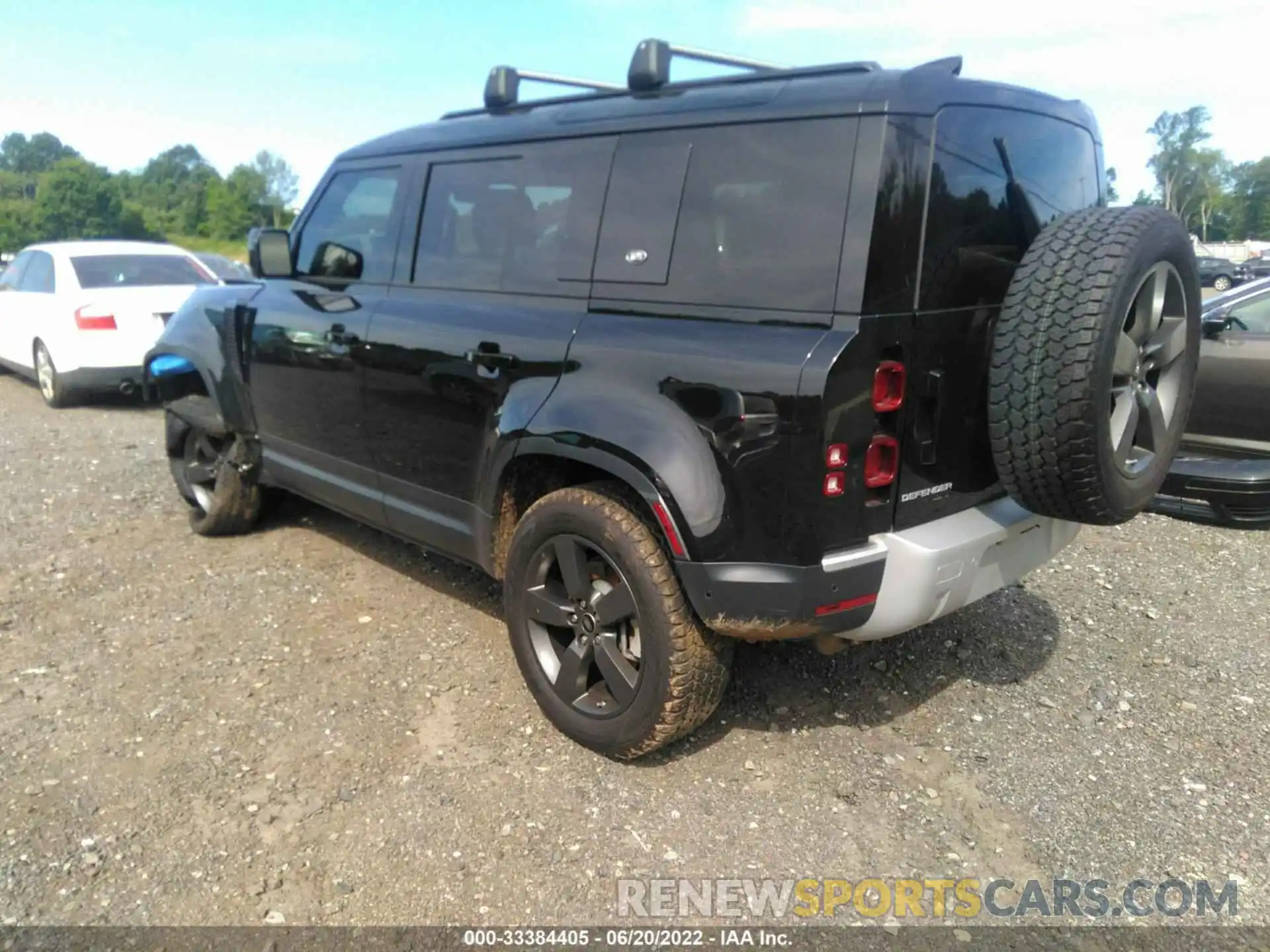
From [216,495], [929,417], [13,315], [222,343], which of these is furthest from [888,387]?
[13,315]

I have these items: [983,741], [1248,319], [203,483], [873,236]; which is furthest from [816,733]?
[1248,319]

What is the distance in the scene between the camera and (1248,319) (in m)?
5.87

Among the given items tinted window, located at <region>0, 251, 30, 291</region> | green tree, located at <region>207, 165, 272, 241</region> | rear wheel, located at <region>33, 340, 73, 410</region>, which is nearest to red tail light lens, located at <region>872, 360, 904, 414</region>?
rear wheel, located at <region>33, 340, 73, 410</region>

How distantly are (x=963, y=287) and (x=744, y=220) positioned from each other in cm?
66

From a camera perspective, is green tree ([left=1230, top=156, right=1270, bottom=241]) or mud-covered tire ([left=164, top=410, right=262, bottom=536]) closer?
mud-covered tire ([left=164, top=410, right=262, bottom=536])

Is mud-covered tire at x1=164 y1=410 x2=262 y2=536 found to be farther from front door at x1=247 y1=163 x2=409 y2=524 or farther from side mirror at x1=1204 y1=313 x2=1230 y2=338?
side mirror at x1=1204 y1=313 x2=1230 y2=338

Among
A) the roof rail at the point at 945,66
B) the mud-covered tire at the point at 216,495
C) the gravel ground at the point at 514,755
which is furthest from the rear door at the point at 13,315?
the roof rail at the point at 945,66

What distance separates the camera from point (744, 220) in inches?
110

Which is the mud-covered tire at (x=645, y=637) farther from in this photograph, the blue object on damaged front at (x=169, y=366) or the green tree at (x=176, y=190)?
the green tree at (x=176, y=190)

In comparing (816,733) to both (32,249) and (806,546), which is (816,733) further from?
(32,249)

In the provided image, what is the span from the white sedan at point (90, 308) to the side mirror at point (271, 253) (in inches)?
Answer: 187

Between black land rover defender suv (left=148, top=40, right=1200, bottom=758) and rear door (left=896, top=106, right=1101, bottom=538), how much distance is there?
0.01 metres

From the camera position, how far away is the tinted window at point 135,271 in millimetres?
9383

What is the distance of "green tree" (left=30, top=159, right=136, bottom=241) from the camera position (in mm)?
69312
